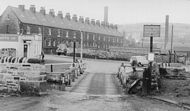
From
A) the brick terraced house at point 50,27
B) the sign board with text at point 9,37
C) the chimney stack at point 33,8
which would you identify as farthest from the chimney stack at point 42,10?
the sign board with text at point 9,37

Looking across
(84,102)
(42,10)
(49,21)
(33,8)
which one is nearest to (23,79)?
(84,102)

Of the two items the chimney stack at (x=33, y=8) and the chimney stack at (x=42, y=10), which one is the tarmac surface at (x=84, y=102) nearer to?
the chimney stack at (x=33, y=8)

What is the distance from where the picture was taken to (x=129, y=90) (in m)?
18.3

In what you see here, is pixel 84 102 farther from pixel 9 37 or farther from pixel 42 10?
pixel 42 10

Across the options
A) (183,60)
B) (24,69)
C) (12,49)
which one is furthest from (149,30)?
(183,60)

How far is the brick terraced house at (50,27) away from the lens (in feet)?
201

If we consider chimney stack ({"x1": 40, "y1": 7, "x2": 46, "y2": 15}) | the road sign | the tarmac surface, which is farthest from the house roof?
the tarmac surface

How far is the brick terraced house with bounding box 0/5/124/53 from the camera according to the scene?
61.4 meters

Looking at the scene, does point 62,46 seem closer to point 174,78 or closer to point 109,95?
point 174,78

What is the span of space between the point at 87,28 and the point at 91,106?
233 ft

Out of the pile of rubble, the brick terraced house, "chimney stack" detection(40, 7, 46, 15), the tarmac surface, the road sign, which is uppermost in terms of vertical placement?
"chimney stack" detection(40, 7, 46, 15)

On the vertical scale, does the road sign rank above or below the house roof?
below

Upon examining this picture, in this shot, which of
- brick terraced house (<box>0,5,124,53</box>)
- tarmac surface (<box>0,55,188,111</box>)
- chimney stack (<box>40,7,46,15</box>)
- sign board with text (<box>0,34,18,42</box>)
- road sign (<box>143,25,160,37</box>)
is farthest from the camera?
chimney stack (<box>40,7,46,15</box>)

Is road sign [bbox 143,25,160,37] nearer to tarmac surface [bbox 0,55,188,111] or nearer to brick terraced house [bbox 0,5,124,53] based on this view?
tarmac surface [bbox 0,55,188,111]
